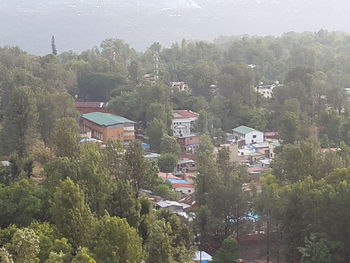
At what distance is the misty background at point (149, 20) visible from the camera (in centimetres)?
4766

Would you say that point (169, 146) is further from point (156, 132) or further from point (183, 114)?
point (183, 114)

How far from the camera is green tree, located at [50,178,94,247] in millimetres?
9336

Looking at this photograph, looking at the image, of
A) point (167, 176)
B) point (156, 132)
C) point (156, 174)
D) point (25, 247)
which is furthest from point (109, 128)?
point (25, 247)

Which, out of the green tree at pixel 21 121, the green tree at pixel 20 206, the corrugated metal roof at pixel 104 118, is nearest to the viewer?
the green tree at pixel 20 206

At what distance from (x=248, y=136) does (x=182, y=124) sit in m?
2.49

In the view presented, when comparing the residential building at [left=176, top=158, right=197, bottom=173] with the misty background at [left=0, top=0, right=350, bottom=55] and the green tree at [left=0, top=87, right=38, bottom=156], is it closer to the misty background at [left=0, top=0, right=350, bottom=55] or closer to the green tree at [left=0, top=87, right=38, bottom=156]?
the green tree at [left=0, top=87, right=38, bottom=156]

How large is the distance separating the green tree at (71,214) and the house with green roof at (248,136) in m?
12.4

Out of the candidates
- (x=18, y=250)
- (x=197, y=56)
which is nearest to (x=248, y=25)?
(x=197, y=56)

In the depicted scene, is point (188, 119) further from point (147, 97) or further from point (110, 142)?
point (110, 142)

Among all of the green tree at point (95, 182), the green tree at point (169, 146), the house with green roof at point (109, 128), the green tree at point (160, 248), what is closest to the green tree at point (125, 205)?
the green tree at point (95, 182)

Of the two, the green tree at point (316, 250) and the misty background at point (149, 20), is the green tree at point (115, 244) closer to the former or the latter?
the green tree at point (316, 250)

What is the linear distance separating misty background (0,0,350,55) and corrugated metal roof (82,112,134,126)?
2077cm

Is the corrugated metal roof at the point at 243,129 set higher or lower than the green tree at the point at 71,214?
lower

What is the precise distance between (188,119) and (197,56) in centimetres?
1241
